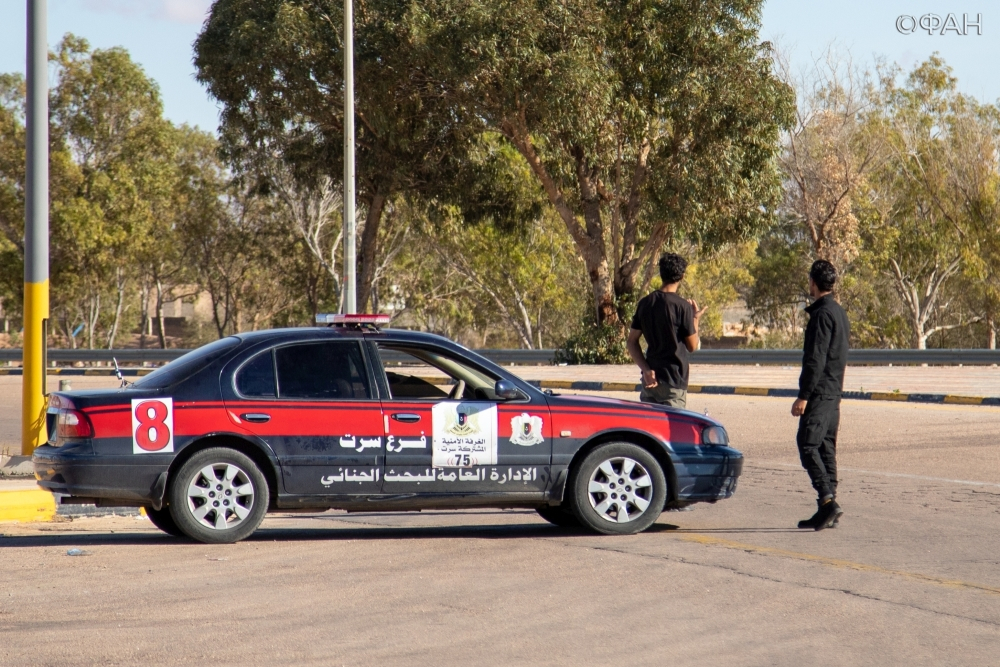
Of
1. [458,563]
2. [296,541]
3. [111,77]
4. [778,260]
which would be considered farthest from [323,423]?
[778,260]

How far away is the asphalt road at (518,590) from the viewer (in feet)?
17.1

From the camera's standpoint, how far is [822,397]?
8586 mm

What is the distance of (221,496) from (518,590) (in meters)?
2.42

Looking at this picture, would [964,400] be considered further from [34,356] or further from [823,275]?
[34,356]

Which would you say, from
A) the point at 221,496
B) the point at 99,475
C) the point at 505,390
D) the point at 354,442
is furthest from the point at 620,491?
the point at 99,475

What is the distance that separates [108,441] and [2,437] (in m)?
9.40

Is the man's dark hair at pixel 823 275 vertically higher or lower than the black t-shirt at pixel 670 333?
higher

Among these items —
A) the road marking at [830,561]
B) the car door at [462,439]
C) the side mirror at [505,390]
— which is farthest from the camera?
the side mirror at [505,390]

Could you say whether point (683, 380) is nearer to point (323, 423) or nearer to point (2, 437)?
point (323, 423)

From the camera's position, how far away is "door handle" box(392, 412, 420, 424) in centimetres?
812

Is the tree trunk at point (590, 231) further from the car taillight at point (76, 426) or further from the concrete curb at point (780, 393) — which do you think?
the car taillight at point (76, 426)

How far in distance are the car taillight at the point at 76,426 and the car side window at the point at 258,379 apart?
97 centimetres

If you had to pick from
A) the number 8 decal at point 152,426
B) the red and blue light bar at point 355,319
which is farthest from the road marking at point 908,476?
the number 8 decal at point 152,426

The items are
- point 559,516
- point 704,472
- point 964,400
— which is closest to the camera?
point 704,472
